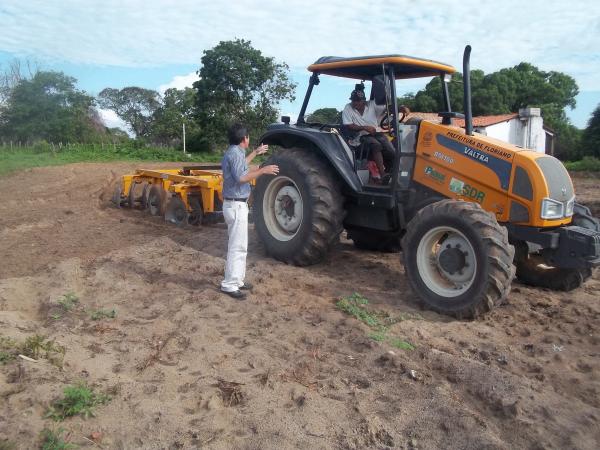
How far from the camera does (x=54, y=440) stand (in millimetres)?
2943

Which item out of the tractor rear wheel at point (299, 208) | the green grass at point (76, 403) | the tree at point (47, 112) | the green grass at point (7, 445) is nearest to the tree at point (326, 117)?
A: the tractor rear wheel at point (299, 208)

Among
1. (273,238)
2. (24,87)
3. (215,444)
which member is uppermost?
(24,87)

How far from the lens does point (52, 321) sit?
4.87 m

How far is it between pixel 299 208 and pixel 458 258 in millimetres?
2281

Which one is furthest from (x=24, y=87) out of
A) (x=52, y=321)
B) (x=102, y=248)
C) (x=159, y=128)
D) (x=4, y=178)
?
(x=52, y=321)

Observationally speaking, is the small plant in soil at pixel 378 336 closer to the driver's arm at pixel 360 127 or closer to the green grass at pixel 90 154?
the driver's arm at pixel 360 127

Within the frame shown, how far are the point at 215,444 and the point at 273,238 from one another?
4042 millimetres

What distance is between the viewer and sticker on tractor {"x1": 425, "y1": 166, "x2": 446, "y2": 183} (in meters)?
5.84

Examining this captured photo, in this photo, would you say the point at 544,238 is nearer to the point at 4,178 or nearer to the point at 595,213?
the point at 595,213

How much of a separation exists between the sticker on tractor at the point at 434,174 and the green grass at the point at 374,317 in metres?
1.48

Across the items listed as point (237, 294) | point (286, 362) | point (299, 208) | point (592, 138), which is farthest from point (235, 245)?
point (592, 138)

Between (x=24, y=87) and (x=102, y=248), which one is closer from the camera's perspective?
(x=102, y=248)

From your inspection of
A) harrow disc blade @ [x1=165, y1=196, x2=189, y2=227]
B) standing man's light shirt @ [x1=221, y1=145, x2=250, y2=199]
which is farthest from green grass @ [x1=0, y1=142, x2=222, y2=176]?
standing man's light shirt @ [x1=221, y1=145, x2=250, y2=199]

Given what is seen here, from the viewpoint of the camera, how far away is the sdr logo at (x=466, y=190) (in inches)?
218
